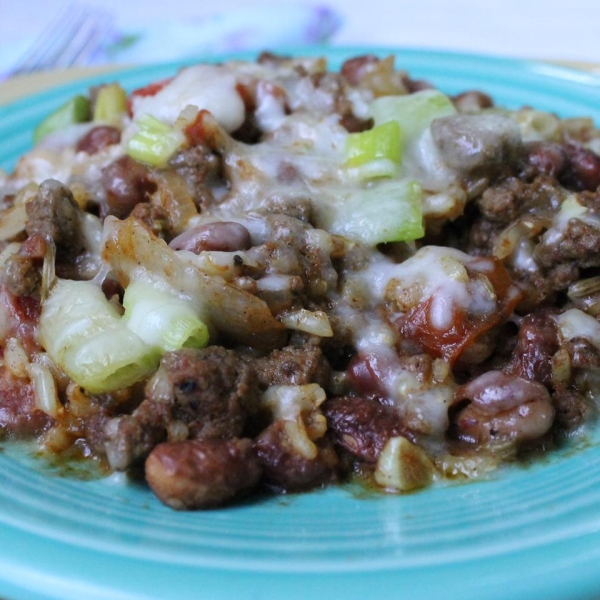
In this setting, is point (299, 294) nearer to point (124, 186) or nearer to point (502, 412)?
point (502, 412)

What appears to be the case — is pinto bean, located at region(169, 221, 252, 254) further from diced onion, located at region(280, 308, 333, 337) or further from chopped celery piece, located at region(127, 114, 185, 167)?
chopped celery piece, located at region(127, 114, 185, 167)

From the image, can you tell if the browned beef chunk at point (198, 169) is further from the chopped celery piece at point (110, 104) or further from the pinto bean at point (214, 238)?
the chopped celery piece at point (110, 104)

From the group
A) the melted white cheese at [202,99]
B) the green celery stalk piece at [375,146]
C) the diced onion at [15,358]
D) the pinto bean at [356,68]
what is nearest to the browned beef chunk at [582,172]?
the green celery stalk piece at [375,146]

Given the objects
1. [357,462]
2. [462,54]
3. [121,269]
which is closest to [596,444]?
[357,462]

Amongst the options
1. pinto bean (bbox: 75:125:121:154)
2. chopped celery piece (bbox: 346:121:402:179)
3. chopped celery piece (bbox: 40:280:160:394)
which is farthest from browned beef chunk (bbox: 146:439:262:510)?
pinto bean (bbox: 75:125:121:154)

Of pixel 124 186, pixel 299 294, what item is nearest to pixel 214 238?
pixel 299 294

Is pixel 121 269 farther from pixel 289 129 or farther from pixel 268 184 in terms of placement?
pixel 289 129
